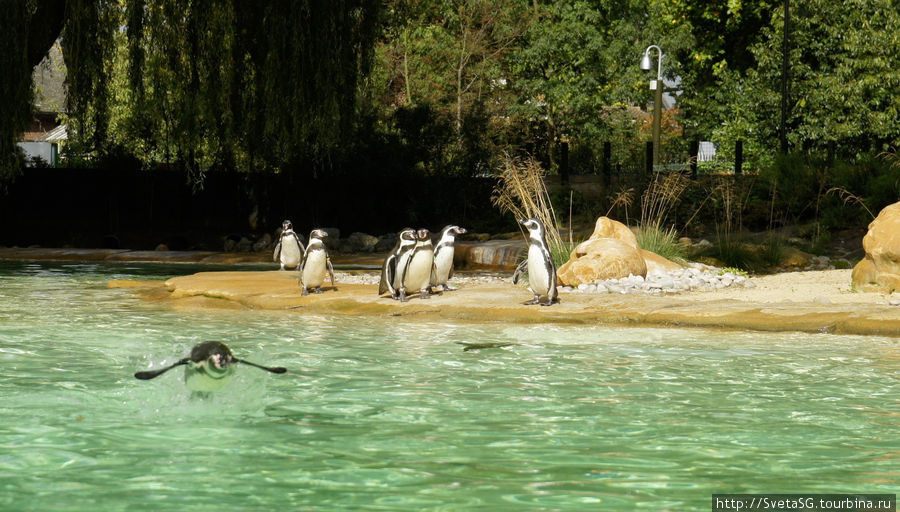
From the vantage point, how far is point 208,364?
552 centimetres

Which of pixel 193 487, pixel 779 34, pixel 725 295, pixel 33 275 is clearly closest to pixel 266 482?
pixel 193 487

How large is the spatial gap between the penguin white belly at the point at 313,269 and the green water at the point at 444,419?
1532mm

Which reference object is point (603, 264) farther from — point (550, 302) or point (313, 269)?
point (313, 269)

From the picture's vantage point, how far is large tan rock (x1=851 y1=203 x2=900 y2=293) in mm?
10656

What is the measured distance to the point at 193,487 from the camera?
14.6 feet

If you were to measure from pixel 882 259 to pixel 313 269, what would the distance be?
585 centimetres

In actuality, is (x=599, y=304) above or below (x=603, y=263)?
below

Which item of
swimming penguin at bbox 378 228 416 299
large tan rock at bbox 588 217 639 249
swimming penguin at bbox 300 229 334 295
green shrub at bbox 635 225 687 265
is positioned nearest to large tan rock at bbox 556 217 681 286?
large tan rock at bbox 588 217 639 249

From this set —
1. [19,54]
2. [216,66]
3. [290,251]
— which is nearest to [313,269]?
[290,251]

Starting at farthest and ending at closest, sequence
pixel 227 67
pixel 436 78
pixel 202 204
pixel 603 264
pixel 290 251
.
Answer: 1. pixel 436 78
2. pixel 202 204
3. pixel 227 67
4. pixel 290 251
5. pixel 603 264

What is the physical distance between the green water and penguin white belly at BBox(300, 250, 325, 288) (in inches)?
60.3

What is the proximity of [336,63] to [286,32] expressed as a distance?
3.05 feet

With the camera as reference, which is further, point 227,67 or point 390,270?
point 227,67

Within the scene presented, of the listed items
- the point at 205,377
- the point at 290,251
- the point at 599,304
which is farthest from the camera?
the point at 290,251
